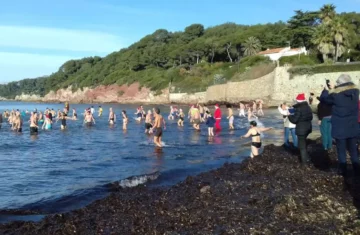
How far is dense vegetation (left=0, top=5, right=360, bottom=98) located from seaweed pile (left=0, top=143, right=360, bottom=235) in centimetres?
4992

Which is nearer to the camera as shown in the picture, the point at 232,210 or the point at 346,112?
the point at 232,210

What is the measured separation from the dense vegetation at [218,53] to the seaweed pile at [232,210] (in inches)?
1965

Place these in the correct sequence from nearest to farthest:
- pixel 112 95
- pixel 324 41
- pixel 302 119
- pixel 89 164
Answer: pixel 302 119 < pixel 89 164 < pixel 324 41 < pixel 112 95

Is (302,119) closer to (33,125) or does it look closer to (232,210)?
(232,210)

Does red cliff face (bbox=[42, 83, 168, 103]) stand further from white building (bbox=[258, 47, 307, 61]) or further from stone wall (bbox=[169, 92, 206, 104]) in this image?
white building (bbox=[258, 47, 307, 61])

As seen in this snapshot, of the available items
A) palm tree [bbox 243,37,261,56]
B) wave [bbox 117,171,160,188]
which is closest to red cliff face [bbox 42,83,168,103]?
palm tree [bbox 243,37,261,56]

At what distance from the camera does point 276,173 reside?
8930mm

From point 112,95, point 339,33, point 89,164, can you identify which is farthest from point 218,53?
point 89,164

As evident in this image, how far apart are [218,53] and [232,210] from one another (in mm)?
95860

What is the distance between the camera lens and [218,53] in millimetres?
100312

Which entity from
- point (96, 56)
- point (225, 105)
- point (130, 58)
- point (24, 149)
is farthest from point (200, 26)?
point (24, 149)

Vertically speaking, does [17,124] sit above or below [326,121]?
below

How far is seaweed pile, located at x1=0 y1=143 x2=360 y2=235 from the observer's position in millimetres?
5566

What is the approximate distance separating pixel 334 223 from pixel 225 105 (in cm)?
5678
